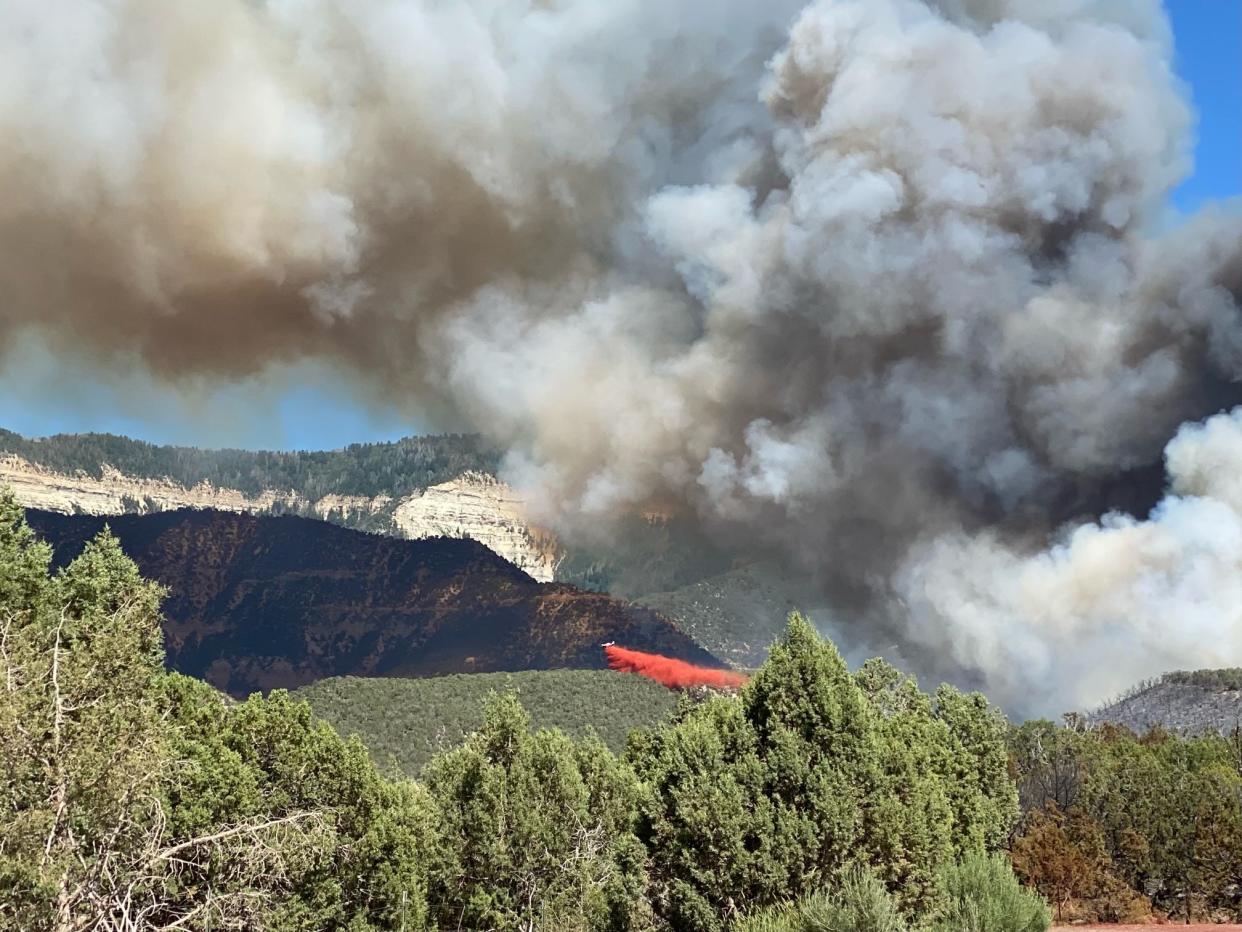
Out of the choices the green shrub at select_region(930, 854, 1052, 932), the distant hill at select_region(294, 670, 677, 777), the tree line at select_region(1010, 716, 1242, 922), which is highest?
the distant hill at select_region(294, 670, 677, 777)

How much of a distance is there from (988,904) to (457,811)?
2466 centimetres

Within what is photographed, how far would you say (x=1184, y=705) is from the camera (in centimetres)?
17675

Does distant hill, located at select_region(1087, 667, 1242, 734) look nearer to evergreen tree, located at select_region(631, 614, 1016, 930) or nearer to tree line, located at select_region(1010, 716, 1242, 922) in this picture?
tree line, located at select_region(1010, 716, 1242, 922)

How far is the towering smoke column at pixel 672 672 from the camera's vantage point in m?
113

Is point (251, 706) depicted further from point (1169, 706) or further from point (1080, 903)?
point (1169, 706)

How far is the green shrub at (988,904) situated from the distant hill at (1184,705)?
147 m

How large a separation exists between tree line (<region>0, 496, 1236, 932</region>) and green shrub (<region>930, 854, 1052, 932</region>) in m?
0.09

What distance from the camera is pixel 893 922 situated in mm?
19016

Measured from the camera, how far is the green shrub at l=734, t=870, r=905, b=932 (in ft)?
59.9

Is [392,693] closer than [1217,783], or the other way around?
[1217,783]

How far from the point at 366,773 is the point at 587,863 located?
10.8 meters

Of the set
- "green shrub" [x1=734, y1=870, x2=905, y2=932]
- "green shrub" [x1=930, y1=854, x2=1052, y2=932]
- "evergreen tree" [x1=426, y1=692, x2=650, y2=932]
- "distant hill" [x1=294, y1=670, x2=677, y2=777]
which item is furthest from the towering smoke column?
"green shrub" [x1=734, y1=870, x2=905, y2=932]

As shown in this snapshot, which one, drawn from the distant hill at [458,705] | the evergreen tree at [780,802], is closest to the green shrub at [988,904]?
the evergreen tree at [780,802]

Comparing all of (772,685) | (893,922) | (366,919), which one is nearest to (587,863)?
(366,919)
